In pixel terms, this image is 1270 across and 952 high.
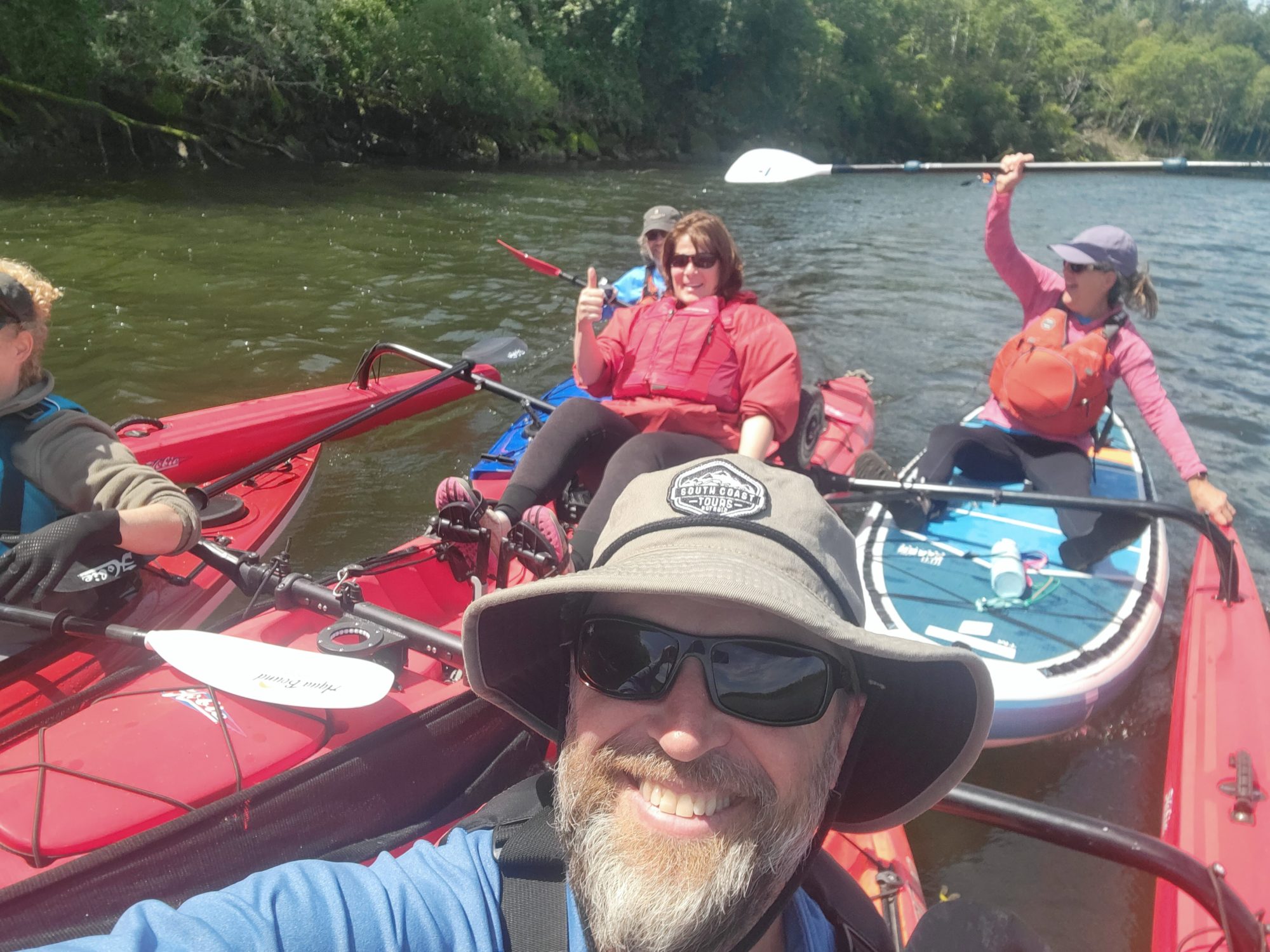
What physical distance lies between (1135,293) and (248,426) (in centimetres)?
437

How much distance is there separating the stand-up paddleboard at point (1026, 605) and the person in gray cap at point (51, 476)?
248 cm

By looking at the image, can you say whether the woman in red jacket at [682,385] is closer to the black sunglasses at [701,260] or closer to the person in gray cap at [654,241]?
the black sunglasses at [701,260]

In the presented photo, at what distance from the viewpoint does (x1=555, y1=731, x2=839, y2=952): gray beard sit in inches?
40.9

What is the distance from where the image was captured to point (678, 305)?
3.63m

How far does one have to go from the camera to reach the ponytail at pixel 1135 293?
154 inches

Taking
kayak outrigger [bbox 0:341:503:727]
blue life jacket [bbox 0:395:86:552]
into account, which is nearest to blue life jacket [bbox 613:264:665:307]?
kayak outrigger [bbox 0:341:503:727]

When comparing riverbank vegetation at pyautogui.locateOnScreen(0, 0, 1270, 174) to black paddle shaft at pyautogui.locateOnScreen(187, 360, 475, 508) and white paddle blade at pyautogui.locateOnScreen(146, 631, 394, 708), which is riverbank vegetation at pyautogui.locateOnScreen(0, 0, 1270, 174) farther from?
white paddle blade at pyautogui.locateOnScreen(146, 631, 394, 708)

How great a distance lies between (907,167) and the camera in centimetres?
477

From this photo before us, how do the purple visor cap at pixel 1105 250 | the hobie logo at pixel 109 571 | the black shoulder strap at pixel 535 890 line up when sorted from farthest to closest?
1. the purple visor cap at pixel 1105 250
2. the hobie logo at pixel 109 571
3. the black shoulder strap at pixel 535 890

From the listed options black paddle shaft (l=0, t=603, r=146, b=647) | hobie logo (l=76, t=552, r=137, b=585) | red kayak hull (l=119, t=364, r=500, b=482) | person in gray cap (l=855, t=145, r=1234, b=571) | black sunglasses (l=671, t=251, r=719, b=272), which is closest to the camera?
black paddle shaft (l=0, t=603, r=146, b=647)

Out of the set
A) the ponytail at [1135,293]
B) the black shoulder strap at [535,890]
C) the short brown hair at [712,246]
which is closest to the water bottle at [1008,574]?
the ponytail at [1135,293]

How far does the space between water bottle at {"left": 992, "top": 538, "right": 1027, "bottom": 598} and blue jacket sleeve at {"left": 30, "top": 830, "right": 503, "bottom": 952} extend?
9.15 ft

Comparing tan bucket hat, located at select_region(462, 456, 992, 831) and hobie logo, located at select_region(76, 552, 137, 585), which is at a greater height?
tan bucket hat, located at select_region(462, 456, 992, 831)

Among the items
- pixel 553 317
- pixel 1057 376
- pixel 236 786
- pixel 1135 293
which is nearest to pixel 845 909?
pixel 236 786
